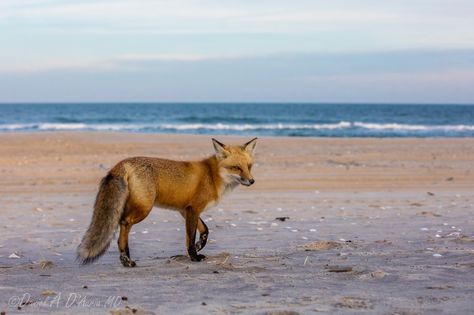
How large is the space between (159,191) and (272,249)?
1428 millimetres

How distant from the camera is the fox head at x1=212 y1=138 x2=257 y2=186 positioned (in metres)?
7.80

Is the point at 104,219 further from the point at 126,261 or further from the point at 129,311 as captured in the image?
the point at 129,311

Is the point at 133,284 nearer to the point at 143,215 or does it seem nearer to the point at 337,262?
the point at 143,215

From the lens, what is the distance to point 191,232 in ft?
25.0

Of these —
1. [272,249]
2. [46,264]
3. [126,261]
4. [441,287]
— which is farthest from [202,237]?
[441,287]

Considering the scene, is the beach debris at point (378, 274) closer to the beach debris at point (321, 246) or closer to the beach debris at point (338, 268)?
the beach debris at point (338, 268)

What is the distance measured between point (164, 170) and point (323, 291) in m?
2.54

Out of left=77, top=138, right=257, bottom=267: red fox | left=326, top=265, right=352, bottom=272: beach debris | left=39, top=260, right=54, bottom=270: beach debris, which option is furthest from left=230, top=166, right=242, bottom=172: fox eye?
left=39, top=260, right=54, bottom=270: beach debris

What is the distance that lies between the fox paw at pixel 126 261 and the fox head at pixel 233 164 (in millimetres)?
1433

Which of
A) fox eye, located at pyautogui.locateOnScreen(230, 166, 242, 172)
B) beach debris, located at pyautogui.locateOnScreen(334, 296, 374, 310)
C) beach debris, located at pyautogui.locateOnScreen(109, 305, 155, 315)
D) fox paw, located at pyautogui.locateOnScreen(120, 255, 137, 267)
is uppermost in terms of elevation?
fox eye, located at pyautogui.locateOnScreen(230, 166, 242, 172)

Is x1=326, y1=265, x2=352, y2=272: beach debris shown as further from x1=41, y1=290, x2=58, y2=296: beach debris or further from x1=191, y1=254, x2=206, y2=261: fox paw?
x1=41, y1=290, x2=58, y2=296: beach debris

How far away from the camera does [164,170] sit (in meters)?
7.52

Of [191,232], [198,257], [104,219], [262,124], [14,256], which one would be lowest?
[262,124]

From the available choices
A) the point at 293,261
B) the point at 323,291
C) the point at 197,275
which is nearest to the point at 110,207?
the point at 197,275
